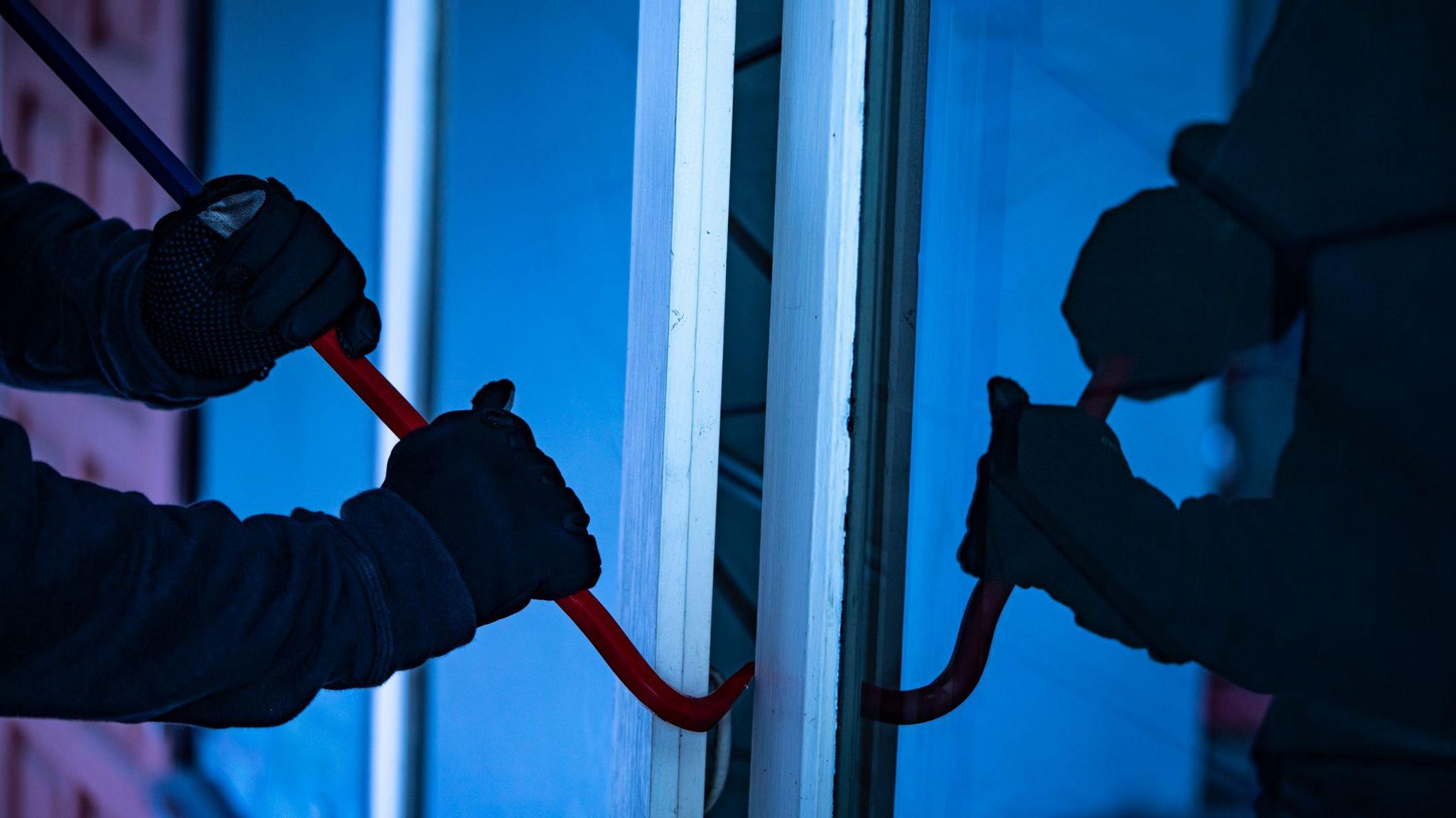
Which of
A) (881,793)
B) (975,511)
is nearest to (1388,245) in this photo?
(975,511)

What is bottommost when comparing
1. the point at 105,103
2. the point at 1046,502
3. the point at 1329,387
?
the point at 1046,502

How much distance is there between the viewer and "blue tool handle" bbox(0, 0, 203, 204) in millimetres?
655

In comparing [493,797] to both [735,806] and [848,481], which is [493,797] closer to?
[735,806]

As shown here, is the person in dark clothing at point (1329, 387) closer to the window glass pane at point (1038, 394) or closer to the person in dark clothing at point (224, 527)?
the window glass pane at point (1038, 394)

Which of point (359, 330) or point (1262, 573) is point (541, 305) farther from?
point (1262, 573)

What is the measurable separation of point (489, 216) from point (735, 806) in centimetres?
59

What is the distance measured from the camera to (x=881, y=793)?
625mm

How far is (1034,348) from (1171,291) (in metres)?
0.09

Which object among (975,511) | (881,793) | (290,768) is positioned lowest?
(290,768)

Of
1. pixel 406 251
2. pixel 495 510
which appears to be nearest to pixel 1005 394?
pixel 495 510

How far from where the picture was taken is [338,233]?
3.43 ft

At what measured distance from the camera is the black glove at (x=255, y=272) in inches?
23.8

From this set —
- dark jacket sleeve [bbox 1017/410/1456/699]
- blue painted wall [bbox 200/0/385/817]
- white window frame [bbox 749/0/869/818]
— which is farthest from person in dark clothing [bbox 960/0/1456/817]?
blue painted wall [bbox 200/0/385/817]

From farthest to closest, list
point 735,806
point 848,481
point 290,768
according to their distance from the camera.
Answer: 1. point 290,768
2. point 735,806
3. point 848,481
